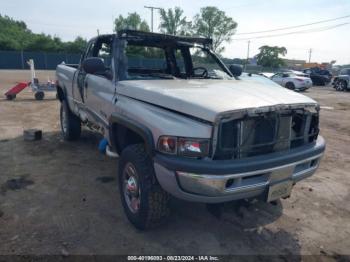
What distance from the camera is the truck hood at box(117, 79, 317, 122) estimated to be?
2.65m

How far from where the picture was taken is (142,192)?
Result: 9.80ft

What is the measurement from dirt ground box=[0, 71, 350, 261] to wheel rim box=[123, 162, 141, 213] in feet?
0.79

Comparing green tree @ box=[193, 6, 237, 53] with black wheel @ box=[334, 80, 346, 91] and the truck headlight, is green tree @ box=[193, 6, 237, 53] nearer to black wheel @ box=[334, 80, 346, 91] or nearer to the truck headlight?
black wheel @ box=[334, 80, 346, 91]

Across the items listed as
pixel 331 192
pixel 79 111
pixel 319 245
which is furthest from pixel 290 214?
pixel 79 111

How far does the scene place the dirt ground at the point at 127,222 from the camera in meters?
3.06

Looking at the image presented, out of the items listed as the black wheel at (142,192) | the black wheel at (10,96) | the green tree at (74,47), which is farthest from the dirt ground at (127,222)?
the green tree at (74,47)

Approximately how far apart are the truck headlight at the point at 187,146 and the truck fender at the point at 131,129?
0.60 feet

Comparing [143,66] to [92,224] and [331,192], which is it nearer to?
[92,224]

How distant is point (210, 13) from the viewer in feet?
237

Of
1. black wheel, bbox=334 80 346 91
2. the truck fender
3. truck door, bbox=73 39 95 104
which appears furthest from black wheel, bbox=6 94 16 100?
black wheel, bbox=334 80 346 91

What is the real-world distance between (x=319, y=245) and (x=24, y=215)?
3.16 metres

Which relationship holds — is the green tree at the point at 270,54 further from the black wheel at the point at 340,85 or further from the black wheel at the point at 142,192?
the black wheel at the point at 142,192

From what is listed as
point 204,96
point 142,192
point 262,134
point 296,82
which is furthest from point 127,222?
point 296,82

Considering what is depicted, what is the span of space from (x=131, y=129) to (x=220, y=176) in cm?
107
